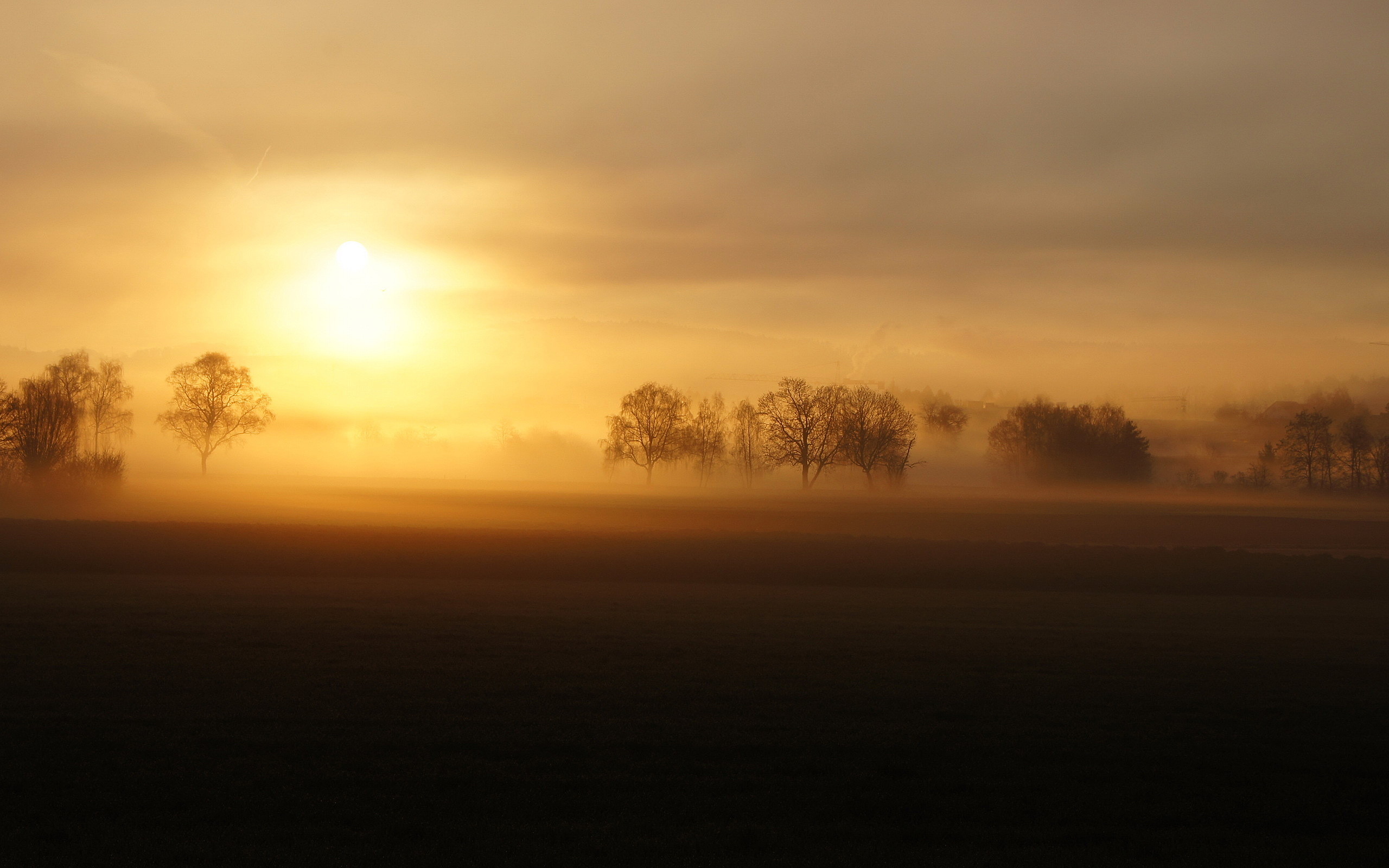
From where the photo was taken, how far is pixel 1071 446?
11206 centimetres

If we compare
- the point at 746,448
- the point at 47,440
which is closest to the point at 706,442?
the point at 746,448

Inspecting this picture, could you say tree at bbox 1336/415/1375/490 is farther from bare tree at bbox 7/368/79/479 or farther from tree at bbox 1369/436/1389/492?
bare tree at bbox 7/368/79/479

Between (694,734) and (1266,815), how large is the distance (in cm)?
610

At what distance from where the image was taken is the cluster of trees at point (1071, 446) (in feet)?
359

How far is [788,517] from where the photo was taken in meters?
58.6

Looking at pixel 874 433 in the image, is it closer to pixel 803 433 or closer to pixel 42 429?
pixel 803 433

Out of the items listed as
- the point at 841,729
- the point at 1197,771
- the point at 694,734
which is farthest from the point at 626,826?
the point at 1197,771

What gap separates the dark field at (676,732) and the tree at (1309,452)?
92.5 metres

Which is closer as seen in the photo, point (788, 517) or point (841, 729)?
point (841, 729)

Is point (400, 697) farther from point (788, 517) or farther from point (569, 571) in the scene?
point (788, 517)

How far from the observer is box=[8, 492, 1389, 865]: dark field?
8.53 m

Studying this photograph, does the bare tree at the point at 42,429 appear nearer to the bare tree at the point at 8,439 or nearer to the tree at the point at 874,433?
the bare tree at the point at 8,439

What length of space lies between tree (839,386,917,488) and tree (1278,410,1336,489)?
150 ft

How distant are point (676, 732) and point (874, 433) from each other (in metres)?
86.1
